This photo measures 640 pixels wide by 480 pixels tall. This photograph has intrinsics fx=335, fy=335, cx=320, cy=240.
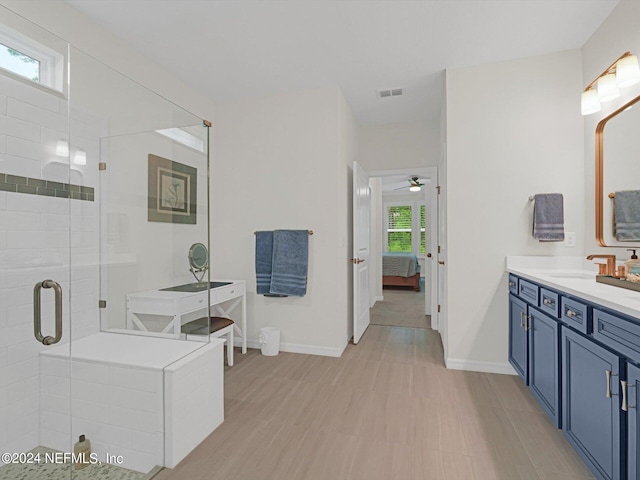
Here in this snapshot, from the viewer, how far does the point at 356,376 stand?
9.39ft

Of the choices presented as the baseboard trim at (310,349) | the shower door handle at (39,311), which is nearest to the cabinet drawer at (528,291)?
the baseboard trim at (310,349)

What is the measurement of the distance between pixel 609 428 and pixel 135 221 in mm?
2612

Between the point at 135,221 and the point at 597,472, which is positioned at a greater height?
the point at 135,221

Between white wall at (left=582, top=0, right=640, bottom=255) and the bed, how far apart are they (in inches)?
190

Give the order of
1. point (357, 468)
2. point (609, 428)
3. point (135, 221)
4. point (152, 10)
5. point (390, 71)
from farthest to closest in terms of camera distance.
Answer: point (390, 71) < point (152, 10) < point (135, 221) < point (357, 468) < point (609, 428)

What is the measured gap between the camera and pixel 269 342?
3342mm

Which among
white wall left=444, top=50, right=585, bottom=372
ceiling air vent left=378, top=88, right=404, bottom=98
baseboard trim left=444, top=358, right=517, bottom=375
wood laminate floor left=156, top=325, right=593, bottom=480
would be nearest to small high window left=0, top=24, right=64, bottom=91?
wood laminate floor left=156, top=325, right=593, bottom=480

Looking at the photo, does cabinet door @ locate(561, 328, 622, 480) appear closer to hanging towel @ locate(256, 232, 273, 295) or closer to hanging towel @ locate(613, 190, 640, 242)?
hanging towel @ locate(613, 190, 640, 242)

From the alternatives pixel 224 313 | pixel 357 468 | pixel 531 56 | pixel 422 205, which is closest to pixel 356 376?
pixel 357 468

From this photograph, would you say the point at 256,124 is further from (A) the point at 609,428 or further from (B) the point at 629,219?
(A) the point at 609,428

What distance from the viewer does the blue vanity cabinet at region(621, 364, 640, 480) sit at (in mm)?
1198

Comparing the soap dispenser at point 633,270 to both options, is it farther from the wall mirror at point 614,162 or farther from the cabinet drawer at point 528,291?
the cabinet drawer at point 528,291

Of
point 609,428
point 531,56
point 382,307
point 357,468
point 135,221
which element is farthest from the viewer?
point 382,307

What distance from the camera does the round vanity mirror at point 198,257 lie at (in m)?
2.36
